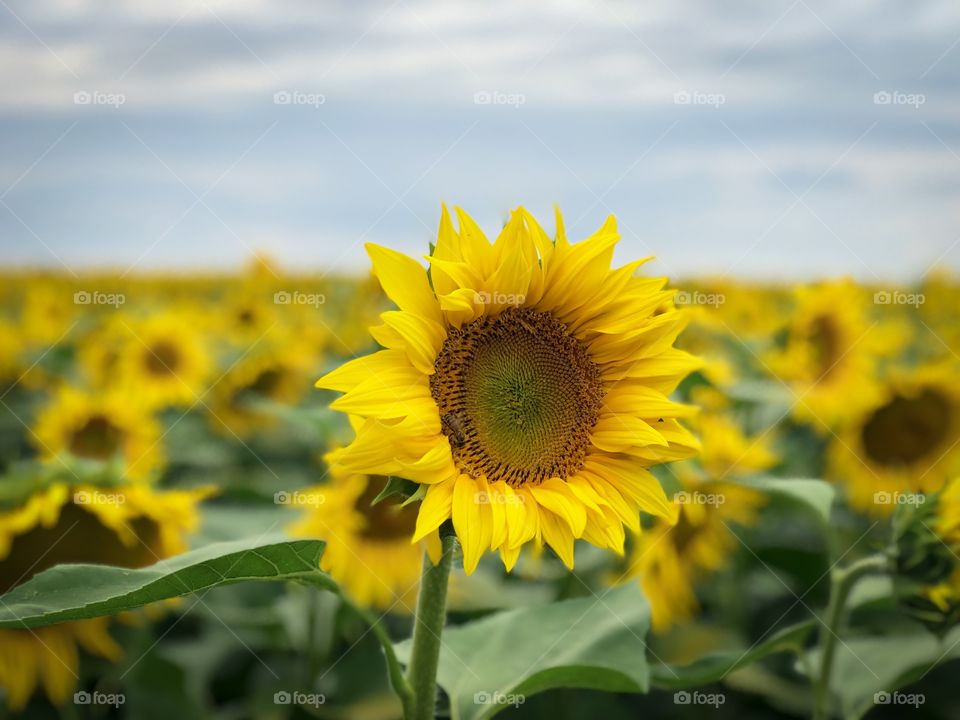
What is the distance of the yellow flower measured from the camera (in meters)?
3.92

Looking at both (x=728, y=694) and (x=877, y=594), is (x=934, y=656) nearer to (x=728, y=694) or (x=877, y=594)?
(x=877, y=594)

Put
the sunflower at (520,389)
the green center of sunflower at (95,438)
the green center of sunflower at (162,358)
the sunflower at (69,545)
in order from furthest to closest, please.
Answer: the green center of sunflower at (162,358) < the green center of sunflower at (95,438) < the sunflower at (69,545) < the sunflower at (520,389)

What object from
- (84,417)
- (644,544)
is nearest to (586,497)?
(644,544)

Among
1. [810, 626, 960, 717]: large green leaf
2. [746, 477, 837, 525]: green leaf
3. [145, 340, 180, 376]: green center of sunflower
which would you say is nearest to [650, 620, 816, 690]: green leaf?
[746, 477, 837, 525]: green leaf

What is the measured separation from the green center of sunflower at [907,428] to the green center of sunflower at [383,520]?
271cm

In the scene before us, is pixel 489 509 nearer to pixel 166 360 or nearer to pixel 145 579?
pixel 145 579

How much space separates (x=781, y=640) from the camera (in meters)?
2.32

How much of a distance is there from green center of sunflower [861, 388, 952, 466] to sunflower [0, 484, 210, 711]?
360cm

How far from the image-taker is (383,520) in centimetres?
366

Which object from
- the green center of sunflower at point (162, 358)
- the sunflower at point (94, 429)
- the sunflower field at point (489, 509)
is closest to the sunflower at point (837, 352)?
the sunflower field at point (489, 509)

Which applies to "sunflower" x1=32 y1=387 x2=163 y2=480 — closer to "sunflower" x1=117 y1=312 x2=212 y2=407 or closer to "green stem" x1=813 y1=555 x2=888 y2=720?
"sunflower" x1=117 y1=312 x2=212 y2=407

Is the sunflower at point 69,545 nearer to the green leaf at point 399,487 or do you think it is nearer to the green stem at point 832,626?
the green leaf at point 399,487

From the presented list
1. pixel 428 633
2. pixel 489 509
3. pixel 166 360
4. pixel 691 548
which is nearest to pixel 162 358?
pixel 166 360

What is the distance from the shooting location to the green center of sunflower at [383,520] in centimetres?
351
